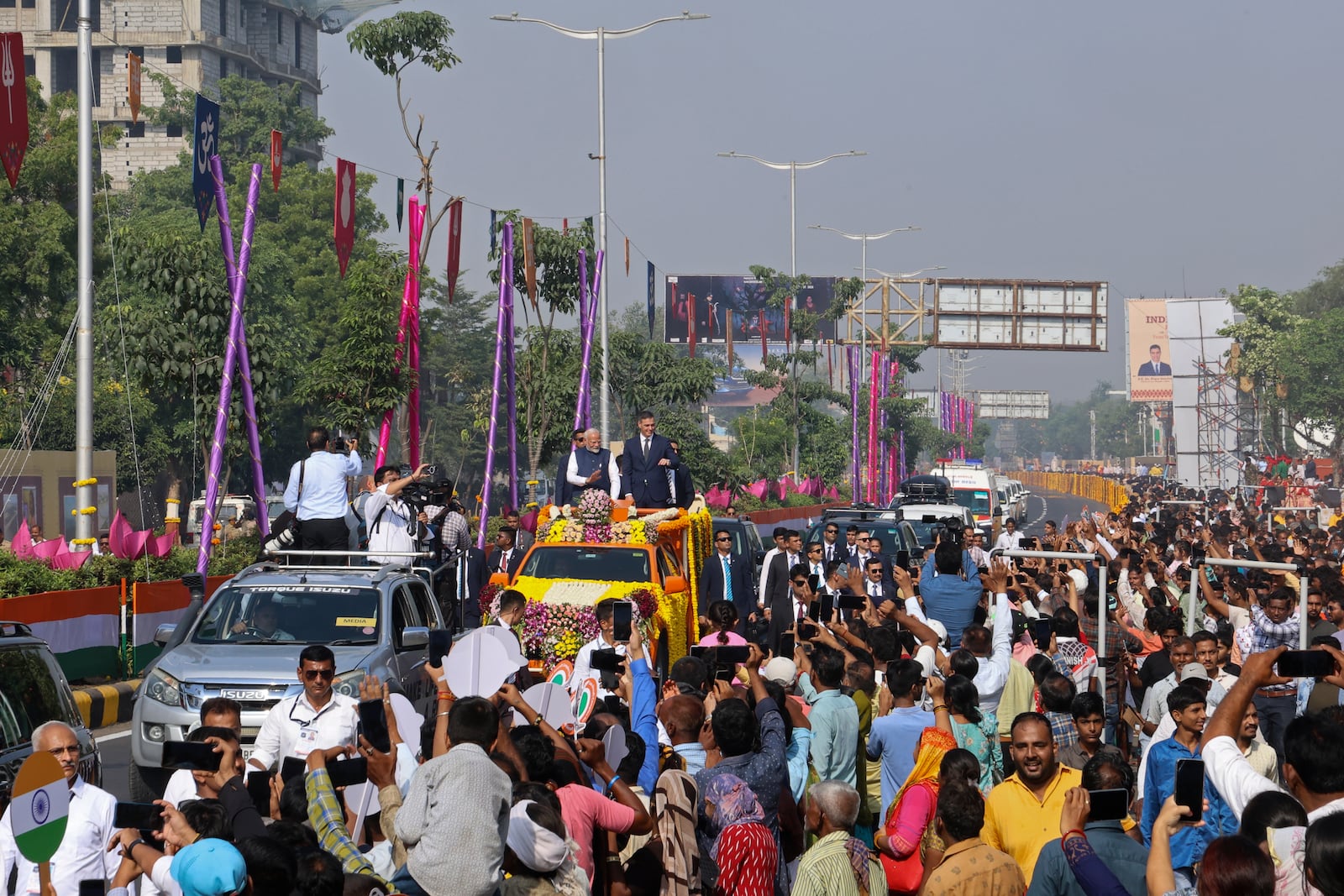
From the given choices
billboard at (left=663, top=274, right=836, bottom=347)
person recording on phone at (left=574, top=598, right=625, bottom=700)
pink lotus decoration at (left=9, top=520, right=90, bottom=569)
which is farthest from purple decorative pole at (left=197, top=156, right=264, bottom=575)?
billboard at (left=663, top=274, right=836, bottom=347)

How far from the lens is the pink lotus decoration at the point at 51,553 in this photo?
58.4 feet

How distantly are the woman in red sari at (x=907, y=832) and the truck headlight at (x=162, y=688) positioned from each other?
589 centimetres

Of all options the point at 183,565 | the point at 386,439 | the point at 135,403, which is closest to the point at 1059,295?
the point at 135,403

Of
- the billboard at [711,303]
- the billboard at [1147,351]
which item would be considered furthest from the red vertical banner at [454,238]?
the billboard at [1147,351]

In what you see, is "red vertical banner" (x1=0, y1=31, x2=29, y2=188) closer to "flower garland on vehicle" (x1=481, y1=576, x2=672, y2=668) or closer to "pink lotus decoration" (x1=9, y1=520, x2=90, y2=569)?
"pink lotus decoration" (x1=9, y1=520, x2=90, y2=569)

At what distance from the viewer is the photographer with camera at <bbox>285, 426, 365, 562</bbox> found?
14766 mm

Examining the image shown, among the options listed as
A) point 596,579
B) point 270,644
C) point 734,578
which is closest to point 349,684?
point 270,644

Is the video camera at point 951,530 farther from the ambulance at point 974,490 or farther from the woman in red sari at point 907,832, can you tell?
the ambulance at point 974,490

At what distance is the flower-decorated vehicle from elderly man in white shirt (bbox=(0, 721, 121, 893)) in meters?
7.05

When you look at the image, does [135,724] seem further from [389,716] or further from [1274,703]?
[1274,703]

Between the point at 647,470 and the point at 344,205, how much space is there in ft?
30.5

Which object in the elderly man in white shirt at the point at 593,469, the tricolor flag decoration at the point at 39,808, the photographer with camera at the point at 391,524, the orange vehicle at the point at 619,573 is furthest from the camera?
the elderly man in white shirt at the point at 593,469

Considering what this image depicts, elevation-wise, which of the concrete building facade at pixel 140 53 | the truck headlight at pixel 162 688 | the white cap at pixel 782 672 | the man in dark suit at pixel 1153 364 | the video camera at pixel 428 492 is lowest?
the truck headlight at pixel 162 688

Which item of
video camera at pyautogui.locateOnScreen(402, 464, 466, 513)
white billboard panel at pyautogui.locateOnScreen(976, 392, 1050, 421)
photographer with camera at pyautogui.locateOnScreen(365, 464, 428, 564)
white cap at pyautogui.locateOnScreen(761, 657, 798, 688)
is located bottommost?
white cap at pyautogui.locateOnScreen(761, 657, 798, 688)
